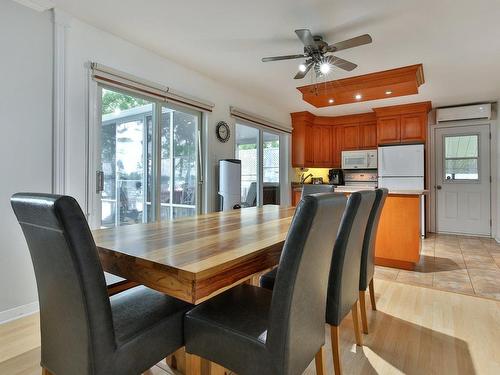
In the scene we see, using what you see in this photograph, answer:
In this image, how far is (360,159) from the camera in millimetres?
5754

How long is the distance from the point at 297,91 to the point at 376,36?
5.69ft

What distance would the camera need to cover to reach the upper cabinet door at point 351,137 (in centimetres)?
593

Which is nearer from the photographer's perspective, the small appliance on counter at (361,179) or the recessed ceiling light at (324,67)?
the recessed ceiling light at (324,67)

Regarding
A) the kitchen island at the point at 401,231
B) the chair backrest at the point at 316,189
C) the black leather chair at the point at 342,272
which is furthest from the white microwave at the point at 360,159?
the black leather chair at the point at 342,272

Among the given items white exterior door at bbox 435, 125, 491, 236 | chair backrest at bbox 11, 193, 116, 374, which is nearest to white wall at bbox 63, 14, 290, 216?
chair backrest at bbox 11, 193, 116, 374

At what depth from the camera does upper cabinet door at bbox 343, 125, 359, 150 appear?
19.5 feet

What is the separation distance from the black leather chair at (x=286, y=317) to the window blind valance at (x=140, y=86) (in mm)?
2290

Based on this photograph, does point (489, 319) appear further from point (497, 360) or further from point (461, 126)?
point (461, 126)

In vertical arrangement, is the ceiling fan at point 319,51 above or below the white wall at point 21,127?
above

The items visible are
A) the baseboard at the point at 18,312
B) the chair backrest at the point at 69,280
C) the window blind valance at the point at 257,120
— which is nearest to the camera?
the chair backrest at the point at 69,280

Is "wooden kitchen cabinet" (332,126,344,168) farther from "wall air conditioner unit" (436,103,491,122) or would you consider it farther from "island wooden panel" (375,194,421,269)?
"island wooden panel" (375,194,421,269)

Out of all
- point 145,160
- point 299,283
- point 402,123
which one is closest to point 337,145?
point 402,123

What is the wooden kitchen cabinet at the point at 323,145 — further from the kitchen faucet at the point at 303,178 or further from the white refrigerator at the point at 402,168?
the white refrigerator at the point at 402,168

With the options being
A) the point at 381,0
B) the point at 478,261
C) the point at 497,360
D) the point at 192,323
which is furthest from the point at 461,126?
the point at 192,323
